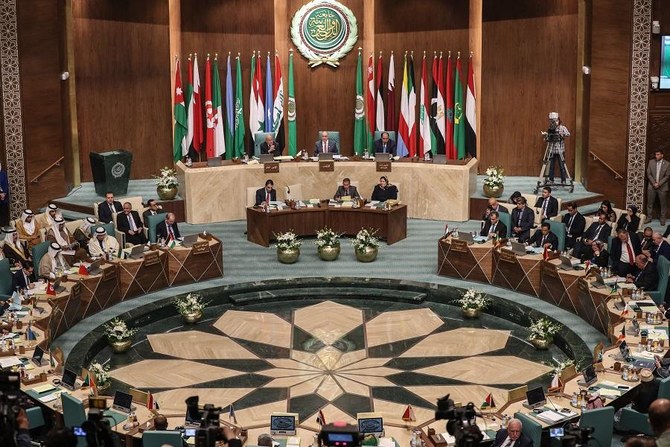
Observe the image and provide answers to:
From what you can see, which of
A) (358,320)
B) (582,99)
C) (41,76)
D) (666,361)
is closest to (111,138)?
(41,76)

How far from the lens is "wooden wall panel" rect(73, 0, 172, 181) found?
2141 cm

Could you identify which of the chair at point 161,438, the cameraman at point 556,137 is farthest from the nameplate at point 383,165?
the chair at point 161,438

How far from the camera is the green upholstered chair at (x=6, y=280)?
14.7 metres

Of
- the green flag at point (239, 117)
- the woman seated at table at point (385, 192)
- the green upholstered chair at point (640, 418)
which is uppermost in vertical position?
the green flag at point (239, 117)

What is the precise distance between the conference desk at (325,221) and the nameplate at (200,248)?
193 cm

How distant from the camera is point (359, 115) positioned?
23.0 metres

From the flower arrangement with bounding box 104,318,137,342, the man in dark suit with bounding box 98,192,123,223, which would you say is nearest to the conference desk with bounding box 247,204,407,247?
the man in dark suit with bounding box 98,192,123,223

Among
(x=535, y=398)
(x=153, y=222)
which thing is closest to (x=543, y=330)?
(x=535, y=398)

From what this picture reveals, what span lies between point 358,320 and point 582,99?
8386mm

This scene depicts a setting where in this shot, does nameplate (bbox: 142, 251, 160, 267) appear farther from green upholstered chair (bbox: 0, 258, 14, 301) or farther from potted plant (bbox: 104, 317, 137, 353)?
green upholstered chair (bbox: 0, 258, 14, 301)

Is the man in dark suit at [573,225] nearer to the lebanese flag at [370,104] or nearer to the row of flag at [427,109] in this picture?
the row of flag at [427,109]

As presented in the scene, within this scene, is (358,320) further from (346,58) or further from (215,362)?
(346,58)

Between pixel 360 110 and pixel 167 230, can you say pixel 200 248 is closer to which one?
pixel 167 230

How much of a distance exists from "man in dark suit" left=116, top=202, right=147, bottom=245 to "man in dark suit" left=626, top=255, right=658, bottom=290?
27.4ft
